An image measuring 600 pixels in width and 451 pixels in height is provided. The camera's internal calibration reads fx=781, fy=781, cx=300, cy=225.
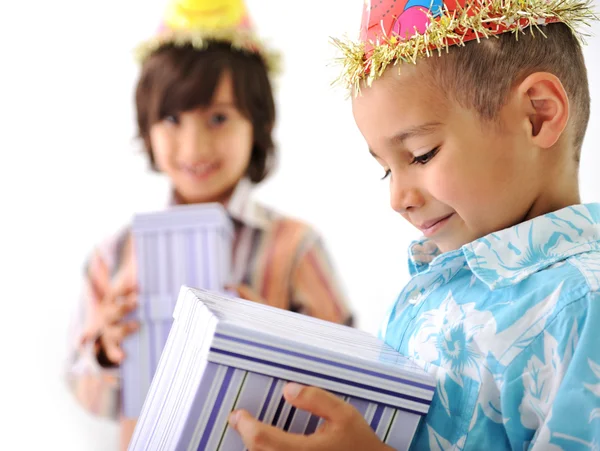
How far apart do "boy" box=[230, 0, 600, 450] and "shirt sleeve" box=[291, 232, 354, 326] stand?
99cm

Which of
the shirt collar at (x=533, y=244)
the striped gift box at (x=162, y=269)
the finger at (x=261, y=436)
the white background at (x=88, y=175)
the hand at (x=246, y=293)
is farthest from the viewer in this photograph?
the white background at (x=88, y=175)

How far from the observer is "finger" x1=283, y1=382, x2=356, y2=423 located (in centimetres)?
68

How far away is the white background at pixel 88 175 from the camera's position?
2262 mm

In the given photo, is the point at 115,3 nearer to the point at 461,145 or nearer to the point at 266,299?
the point at 266,299

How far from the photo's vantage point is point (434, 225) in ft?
2.87

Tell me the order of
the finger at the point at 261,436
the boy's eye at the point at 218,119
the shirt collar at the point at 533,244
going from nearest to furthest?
the finger at the point at 261,436
the shirt collar at the point at 533,244
the boy's eye at the point at 218,119

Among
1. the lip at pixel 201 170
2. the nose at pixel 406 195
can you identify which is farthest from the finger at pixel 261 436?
the lip at pixel 201 170

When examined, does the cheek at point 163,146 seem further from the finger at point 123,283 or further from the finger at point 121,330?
the finger at point 121,330

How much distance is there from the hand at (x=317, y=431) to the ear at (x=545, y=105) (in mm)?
359

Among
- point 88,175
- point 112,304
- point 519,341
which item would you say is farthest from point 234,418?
point 88,175

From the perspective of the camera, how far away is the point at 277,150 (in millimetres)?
2082

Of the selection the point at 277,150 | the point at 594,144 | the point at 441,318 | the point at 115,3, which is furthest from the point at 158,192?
the point at 441,318

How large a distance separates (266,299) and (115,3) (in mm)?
1111

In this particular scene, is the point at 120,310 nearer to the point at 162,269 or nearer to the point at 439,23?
the point at 162,269
